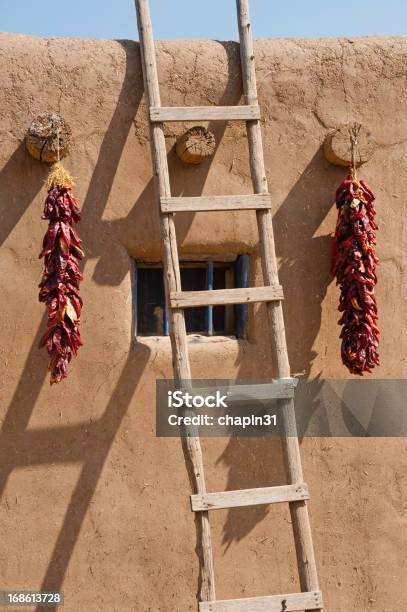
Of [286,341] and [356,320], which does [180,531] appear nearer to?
[286,341]

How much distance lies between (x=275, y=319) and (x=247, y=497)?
102 cm

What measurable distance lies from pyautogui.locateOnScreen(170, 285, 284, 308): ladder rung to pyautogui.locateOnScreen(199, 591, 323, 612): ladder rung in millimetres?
1609

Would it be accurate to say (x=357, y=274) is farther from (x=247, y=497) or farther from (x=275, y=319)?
(x=247, y=497)

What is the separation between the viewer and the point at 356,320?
4.45m

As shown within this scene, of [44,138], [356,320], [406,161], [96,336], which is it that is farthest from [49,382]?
[406,161]

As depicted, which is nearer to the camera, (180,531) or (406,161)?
(180,531)

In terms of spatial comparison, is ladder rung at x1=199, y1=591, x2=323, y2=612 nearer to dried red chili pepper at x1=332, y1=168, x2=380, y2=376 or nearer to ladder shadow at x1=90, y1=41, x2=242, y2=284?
dried red chili pepper at x1=332, y1=168, x2=380, y2=376

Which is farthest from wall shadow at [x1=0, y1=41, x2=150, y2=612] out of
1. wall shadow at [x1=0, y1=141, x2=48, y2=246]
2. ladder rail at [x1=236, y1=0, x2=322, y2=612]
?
ladder rail at [x1=236, y1=0, x2=322, y2=612]

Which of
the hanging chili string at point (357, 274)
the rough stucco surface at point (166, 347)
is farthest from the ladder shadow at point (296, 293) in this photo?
the hanging chili string at point (357, 274)

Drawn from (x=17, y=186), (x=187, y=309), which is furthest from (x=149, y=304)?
(x=17, y=186)

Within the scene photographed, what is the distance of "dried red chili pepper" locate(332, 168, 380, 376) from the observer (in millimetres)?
4438

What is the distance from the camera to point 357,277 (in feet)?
14.6

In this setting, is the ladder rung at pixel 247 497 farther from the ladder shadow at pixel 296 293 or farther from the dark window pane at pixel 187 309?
the dark window pane at pixel 187 309

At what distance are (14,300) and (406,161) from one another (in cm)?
269
